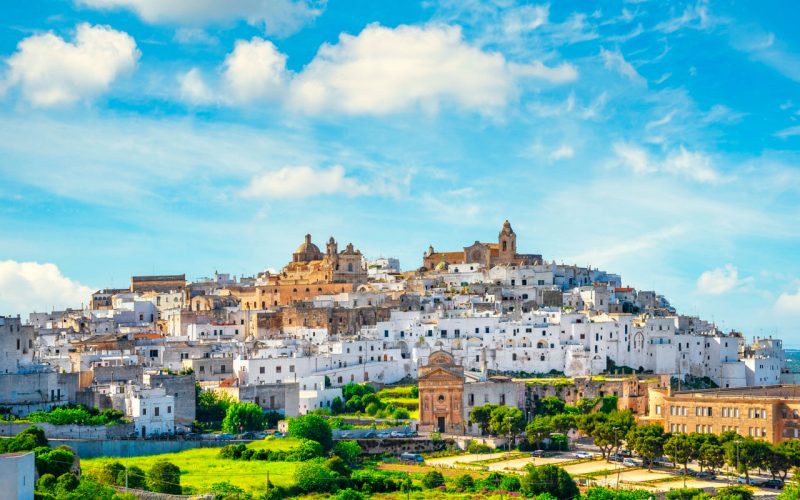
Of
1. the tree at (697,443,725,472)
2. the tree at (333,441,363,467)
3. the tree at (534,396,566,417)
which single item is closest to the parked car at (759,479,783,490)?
the tree at (697,443,725,472)

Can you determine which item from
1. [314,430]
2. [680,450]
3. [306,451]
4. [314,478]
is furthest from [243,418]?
[680,450]

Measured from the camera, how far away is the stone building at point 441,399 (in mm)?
65625

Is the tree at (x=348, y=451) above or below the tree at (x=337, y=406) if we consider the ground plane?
below

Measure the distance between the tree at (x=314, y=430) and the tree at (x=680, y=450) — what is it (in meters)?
15.5

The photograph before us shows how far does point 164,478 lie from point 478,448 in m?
19.5

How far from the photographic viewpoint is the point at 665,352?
73.4 m

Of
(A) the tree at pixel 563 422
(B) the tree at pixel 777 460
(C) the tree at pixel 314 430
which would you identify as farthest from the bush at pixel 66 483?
(B) the tree at pixel 777 460

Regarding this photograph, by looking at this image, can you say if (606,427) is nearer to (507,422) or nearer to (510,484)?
(507,422)

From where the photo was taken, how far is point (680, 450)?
5747cm

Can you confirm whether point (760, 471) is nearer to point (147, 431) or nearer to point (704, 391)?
point (704, 391)

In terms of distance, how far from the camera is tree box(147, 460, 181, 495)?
46.6m

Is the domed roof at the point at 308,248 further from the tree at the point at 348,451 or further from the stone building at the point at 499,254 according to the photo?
the tree at the point at 348,451

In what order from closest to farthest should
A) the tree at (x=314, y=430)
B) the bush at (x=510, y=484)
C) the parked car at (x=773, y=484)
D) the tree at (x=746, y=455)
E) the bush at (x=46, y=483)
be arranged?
the bush at (x=46, y=483)
the bush at (x=510, y=484)
the parked car at (x=773, y=484)
the tree at (x=746, y=455)
the tree at (x=314, y=430)

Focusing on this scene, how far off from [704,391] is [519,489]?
54.5ft
